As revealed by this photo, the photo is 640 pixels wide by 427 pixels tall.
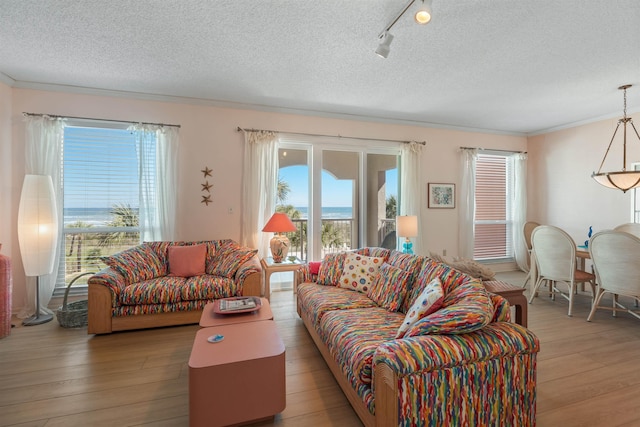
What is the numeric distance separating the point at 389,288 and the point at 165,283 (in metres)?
2.32

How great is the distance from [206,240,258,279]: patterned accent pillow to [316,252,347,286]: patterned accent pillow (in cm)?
97

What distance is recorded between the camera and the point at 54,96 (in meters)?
3.45

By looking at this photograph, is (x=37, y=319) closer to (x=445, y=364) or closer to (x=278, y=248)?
(x=278, y=248)

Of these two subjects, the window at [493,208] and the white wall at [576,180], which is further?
the window at [493,208]

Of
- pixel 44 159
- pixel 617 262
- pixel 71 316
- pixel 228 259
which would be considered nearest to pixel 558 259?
pixel 617 262

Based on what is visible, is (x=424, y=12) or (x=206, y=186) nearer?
(x=424, y=12)

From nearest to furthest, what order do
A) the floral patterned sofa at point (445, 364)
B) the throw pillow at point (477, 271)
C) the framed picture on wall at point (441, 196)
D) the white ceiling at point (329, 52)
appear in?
the floral patterned sofa at point (445, 364)
the white ceiling at point (329, 52)
the throw pillow at point (477, 271)
the framed picture on wall at point (441, 196)

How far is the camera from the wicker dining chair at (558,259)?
3.35m

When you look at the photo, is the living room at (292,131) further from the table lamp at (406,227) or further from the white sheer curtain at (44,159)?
the table lamp at (406,227)

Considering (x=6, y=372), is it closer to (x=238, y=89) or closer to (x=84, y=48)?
(x=84, y=48)

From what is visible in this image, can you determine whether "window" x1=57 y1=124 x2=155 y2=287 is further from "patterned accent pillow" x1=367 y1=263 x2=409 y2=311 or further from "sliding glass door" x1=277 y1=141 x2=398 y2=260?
"patterned accent pillow" x1=367 y1=263 x2=409 y2=311

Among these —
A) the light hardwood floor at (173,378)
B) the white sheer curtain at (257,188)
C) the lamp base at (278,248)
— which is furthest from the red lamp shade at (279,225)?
the light hardwood floor at (173,378)

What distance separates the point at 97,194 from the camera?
3.66m

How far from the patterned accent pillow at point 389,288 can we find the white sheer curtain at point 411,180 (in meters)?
2.44
